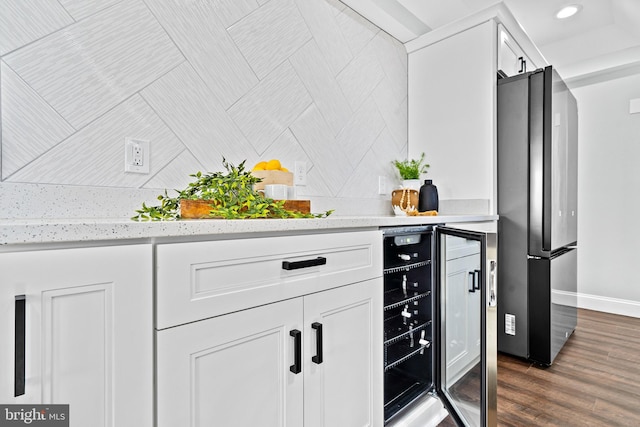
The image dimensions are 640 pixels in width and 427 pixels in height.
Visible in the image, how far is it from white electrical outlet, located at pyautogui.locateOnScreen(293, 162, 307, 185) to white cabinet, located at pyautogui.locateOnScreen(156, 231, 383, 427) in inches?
24.9

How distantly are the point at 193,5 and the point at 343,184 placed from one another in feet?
3.79

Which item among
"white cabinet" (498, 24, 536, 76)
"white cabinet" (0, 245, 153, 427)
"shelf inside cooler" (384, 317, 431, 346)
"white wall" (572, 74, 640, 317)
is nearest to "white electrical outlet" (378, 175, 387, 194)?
"shelf inside cooler" (384, 317, 431, 346)

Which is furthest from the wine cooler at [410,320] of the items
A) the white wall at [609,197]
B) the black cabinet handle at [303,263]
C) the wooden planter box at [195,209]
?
the white wall at [609,197]

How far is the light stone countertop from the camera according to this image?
578mm

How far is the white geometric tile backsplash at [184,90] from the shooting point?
1.04 m

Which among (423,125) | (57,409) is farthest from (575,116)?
(57,409)

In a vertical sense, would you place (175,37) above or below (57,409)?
above

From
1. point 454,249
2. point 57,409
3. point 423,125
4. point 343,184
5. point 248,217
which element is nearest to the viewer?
point 57,409

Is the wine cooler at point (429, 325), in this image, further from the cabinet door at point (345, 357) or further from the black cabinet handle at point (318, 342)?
the black cabinet handle at point (318, 342)

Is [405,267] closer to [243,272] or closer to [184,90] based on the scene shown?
[243,272]

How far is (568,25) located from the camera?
106 inches

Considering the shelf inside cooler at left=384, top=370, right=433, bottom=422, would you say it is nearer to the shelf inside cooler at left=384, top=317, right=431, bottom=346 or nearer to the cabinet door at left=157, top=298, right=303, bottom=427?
the shelf inside cooler at left=384, top=317, right=431, bottom=346

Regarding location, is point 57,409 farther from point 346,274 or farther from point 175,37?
point 175,37

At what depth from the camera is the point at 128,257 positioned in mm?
703
